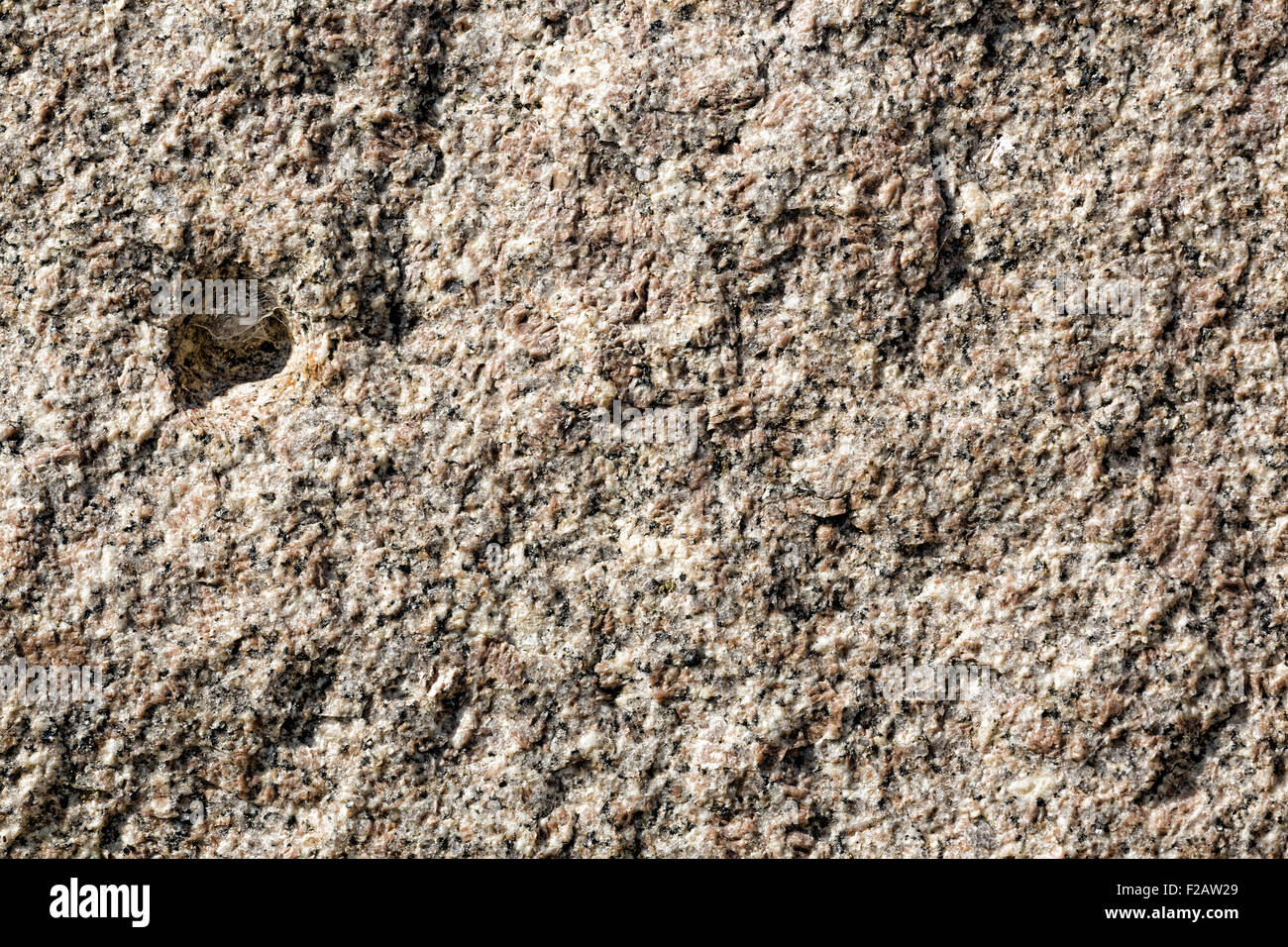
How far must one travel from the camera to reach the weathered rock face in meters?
1.39

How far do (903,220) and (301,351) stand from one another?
878mm

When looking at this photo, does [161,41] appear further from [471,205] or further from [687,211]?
[687,211]

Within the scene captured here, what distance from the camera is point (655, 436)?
1408mm

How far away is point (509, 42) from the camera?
1437mm

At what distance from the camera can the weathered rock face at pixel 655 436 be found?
1391 mm

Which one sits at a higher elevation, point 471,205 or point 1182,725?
point 471,205

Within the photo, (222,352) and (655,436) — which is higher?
(222,352)

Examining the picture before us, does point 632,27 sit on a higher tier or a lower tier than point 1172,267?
higher

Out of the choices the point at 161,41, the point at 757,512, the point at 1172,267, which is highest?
the point at 161,41

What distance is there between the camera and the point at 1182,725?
1376 mm

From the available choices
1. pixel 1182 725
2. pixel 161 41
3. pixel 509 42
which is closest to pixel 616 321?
pixel 509 42

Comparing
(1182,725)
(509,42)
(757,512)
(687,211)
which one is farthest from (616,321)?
(1182,725)

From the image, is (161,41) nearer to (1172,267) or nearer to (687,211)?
(687,211)

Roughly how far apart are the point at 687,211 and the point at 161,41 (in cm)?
79
